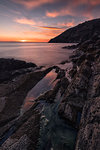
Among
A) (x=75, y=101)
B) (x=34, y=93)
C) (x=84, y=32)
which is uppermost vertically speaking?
(x=84, y=32)

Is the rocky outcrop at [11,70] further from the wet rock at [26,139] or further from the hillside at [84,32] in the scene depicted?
the hillside at [84,32]

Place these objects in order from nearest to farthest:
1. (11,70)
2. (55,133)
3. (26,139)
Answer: (26,139) < (55,133) < (11,70)

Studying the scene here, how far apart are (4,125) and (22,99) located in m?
4.03

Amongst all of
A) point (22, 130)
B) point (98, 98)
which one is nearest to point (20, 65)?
point (22, 130)

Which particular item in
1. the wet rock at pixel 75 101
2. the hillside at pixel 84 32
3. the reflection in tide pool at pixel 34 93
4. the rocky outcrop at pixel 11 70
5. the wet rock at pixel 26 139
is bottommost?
the wet rock at pixel 26 139

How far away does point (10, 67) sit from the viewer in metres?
25.0

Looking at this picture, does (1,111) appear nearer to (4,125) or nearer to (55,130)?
(4,125)

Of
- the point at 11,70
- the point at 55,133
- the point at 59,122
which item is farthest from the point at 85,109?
the point at 11,70

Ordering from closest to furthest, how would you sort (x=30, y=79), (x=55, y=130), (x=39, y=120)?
(x=55, y=130) → (x=39, y=120) → (x=30, y=79)

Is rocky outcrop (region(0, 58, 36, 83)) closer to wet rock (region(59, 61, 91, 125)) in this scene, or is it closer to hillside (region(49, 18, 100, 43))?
wet rock (region(59, 61, 91, 125))

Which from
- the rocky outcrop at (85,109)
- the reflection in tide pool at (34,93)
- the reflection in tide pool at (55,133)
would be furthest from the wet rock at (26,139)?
the reflection in tide pool at (34,93)

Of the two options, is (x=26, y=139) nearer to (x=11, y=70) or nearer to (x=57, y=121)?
(x=57, y=121)

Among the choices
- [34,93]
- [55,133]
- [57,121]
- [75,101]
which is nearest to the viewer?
[55,133]

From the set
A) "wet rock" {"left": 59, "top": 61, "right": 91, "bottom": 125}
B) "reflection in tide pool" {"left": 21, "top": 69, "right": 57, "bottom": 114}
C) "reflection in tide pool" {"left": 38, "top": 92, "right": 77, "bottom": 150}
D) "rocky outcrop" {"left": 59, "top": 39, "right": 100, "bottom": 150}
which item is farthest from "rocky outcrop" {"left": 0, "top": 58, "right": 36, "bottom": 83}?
"rocky outcrop" {"left": 59, "top": 39, "right": 100, "bottom": 150}
